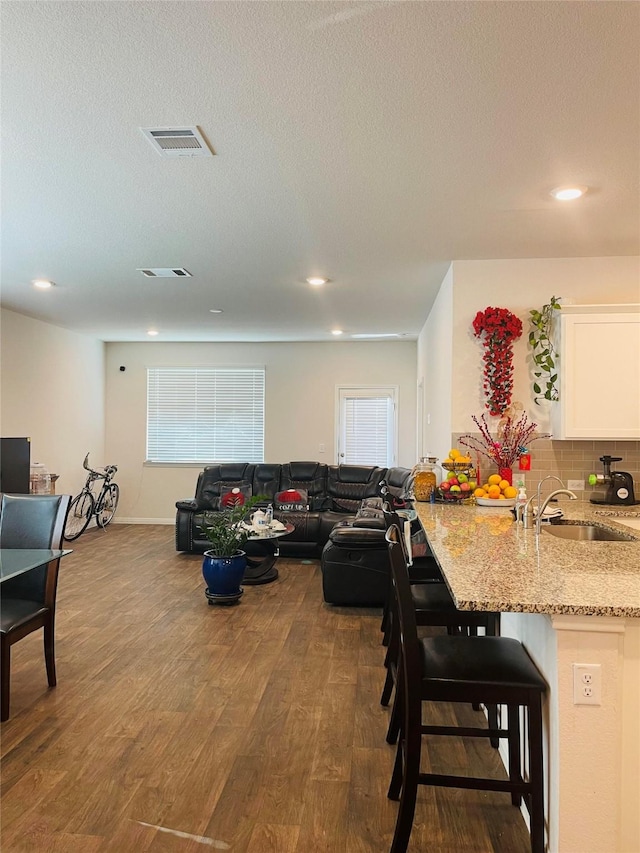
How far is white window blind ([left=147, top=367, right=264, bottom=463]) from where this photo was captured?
884 centimetres

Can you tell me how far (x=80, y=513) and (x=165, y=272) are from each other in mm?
4502

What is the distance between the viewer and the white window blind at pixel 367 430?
8.64 meters

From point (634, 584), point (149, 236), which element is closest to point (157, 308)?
point (149, 236)

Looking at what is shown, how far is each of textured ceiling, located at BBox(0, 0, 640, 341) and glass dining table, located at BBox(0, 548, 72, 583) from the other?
6.42 feet

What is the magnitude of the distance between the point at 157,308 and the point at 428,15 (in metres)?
4.97

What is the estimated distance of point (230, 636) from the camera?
4.04 meters

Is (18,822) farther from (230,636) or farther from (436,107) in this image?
(436,107)

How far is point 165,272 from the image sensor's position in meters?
4.80

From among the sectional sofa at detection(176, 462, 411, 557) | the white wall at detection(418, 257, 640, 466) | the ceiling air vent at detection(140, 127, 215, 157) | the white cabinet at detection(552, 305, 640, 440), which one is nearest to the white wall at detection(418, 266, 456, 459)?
the white wall at detection(418, 257, 640, 466)

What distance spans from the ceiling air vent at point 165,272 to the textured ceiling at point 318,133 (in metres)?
0.15

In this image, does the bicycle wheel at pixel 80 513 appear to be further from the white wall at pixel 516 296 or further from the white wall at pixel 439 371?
Result: the white wall at pixel 516 296

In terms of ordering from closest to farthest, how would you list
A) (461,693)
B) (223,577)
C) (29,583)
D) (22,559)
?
1. (461,693)
2. (22,559)
3. (29,583)
4. (223,577)

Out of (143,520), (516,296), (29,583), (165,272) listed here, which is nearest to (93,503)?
(143,520)

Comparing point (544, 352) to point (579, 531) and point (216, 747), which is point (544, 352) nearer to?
point (579, 531)
